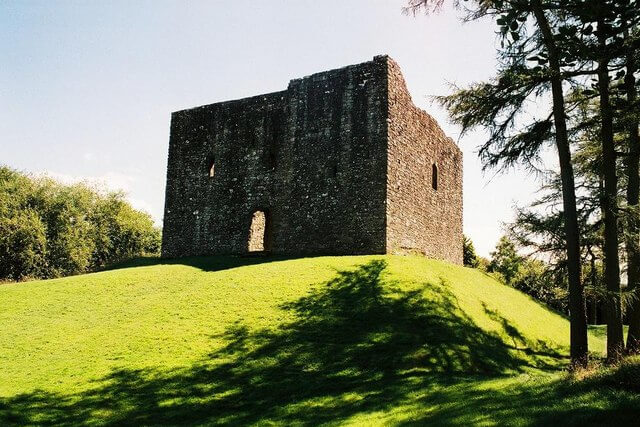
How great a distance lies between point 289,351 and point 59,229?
1730 inches

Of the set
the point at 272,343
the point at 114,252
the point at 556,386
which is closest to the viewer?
the point at 556,386

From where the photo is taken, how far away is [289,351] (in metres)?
12.4

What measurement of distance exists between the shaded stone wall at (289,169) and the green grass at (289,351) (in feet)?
7.01

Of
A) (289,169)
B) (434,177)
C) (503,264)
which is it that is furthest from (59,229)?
(503,264)

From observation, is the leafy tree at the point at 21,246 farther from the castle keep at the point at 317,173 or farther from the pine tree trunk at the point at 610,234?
the pine tree trunk at the point at 610,234

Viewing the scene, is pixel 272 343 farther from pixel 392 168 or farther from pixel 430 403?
pixel 392 168

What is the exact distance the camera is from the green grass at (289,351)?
9320mm

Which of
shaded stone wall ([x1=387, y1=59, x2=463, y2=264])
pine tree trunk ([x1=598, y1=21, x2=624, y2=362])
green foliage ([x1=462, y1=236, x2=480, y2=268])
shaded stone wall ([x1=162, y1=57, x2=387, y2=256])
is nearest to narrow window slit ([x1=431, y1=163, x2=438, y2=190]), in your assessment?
shaded stone wall ([x1=387, y1=59, x2=463, y2=264])

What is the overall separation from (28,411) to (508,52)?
13662mm

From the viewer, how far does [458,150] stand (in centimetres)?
2834

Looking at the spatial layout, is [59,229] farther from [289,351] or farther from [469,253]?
[289,351]

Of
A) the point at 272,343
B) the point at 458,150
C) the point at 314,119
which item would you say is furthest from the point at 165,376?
the point at 458,150

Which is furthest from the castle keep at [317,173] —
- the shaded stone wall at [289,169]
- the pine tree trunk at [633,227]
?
the pine tree trunk at [633,227]

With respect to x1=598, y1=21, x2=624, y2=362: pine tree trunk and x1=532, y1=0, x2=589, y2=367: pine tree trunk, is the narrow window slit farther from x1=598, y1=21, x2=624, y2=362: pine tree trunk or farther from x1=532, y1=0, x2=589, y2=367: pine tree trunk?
x1=532, y1=0, x2=589, y2=367: pine tree trunk
